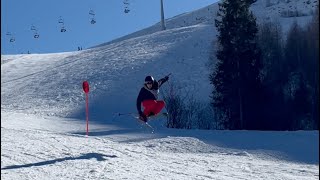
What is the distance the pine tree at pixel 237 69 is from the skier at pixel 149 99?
15288 mm

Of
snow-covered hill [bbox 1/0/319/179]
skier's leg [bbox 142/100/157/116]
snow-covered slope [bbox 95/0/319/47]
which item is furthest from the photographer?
snow-covered slope [bbox 95/0/319/47]

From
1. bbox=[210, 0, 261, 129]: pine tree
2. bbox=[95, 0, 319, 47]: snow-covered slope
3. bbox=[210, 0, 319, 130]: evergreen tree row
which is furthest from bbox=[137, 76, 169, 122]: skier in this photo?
bbox=[95, 0, 319, 47]: snow-covered slope

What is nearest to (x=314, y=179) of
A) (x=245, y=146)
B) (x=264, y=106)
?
(x=245, y=146)

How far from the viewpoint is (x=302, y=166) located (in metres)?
13.7

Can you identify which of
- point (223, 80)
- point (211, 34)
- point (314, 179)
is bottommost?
point (314, 179)

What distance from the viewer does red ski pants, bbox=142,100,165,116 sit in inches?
636

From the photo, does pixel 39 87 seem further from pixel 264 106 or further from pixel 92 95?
pixel 264 106

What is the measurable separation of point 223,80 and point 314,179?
20.8 metres

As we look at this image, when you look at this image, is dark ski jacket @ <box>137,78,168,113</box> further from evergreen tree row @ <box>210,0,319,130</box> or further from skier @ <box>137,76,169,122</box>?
evergreen tree row @ <box>210,0,319,130</box>

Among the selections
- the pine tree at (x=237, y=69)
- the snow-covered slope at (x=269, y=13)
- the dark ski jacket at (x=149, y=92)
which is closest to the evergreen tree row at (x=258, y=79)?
the pine tree at (x=237, y=69)

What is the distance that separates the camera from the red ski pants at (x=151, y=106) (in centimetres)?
1615

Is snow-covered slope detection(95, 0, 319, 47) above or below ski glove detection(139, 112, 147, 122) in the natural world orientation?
above

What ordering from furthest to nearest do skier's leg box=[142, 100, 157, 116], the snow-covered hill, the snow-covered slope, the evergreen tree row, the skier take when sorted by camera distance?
the snow-covered slope
the evergreen tree row
skier's leg box=[142, 100, 157, 116]
the skier
the snow-covered hill

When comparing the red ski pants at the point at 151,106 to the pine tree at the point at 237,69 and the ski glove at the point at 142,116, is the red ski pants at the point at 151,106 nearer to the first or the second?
the ski glove at the point at 142,116
